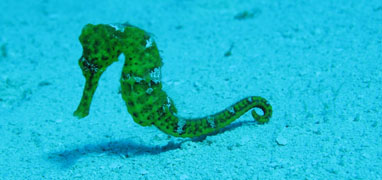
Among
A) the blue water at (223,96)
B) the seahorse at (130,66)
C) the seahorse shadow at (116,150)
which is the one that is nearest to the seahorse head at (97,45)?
the seahorse at (130,66)

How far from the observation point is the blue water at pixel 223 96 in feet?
9.34

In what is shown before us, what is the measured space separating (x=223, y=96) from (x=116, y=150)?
1555 mm

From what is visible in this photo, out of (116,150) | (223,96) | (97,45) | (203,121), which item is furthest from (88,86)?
(223,96)

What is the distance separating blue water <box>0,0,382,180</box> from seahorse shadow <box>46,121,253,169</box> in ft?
0.04

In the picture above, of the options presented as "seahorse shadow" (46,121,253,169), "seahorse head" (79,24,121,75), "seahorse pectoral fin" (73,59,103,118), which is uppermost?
"seahorse head" (79,24,121,75)

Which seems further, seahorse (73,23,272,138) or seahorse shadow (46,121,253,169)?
seahorse shadow (46,121,253,169)

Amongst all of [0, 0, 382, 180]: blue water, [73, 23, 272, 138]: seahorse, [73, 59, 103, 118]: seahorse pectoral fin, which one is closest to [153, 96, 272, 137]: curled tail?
[73, 23, 272, 138]: seahorse

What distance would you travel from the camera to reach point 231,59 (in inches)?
200

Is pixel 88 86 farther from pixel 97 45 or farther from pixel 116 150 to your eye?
pixel 116 150

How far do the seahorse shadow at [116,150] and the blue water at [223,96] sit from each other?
0.01 metres

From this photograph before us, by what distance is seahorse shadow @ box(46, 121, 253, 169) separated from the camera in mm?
3200

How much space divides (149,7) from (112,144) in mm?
5126

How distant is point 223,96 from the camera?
13.6 ft

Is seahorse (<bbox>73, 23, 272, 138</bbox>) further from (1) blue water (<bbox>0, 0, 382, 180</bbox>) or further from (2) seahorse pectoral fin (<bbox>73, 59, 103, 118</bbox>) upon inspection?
(1) blue water (<bbox>0, 0, 382, 180</bbox>)
